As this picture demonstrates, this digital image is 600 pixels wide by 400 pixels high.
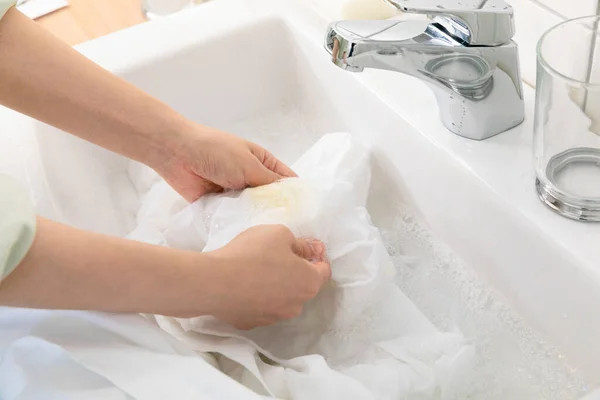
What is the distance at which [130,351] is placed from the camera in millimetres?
481

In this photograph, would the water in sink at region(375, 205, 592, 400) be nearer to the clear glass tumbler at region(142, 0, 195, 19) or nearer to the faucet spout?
the faucet spout

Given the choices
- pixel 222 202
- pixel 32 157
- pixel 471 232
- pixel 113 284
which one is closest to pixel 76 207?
pixel 32 157

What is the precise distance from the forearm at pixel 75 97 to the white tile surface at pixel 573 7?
377 millimetres

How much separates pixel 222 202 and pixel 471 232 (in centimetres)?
25

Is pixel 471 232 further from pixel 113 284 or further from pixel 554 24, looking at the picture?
pixel 113 284

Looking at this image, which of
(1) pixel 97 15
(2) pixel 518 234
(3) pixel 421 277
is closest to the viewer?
(2) pixel 518 234

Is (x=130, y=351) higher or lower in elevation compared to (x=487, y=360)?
higher

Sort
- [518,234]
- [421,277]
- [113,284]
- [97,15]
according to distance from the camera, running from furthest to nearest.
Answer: [97,15], [421,277], [518,234], [113,284]

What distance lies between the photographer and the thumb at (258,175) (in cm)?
67

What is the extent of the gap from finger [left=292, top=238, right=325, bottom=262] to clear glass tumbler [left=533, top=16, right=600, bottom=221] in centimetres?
21

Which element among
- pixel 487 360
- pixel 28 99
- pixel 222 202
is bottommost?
pixel 487 360

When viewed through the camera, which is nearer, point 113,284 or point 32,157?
point 113,284

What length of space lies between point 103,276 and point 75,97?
0.77ft

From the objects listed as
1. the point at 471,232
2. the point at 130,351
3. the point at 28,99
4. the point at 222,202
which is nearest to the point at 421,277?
the point at 471,232
